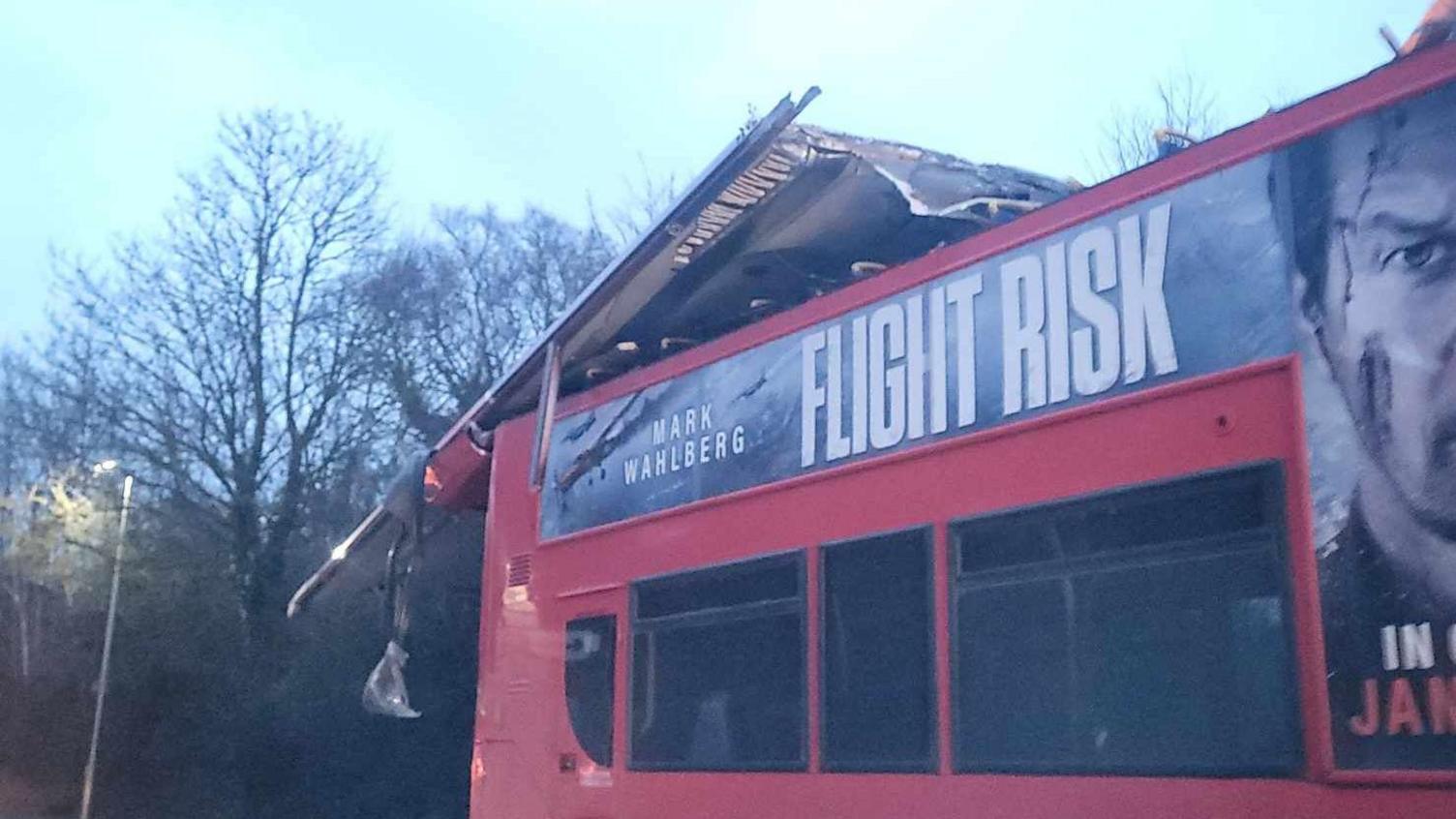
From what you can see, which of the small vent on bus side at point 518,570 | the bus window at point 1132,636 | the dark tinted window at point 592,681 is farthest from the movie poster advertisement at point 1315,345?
the small vent on bus side at point 518,570

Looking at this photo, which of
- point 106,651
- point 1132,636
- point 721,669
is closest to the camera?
point 1132,636

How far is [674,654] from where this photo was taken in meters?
6.88

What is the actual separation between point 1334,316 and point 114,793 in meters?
24.3

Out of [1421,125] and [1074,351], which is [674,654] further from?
[1421,125]

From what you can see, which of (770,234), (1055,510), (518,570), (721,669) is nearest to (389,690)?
(518,570)

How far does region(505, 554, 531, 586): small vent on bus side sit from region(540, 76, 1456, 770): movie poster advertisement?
259cm

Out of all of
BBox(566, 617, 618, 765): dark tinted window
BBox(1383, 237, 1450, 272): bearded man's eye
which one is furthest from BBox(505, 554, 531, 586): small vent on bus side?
BBox(1383, 237, 1450, 272): bearded man's eye

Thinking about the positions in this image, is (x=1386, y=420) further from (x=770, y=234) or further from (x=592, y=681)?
(x=592, y=681)

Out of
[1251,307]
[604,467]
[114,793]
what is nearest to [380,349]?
[114,793]

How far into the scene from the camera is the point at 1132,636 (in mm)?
4535

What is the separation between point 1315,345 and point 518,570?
516 centimetres

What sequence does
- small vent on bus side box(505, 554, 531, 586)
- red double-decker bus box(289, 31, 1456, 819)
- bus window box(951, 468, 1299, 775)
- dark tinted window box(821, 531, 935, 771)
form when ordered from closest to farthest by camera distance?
red double-decker bus box(289, 31, 1456, 819) → bus window box(951, 468, 1299, 775) → dark tinted window box(821, 531, 935, 771) → small vent on bus side box(505, 554, 531, 586)

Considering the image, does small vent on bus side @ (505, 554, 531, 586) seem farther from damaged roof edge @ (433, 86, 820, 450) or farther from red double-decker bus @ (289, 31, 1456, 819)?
damaged roof edge @ (433, 86, 820, 450)

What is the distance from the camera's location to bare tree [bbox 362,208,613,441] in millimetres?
28891
